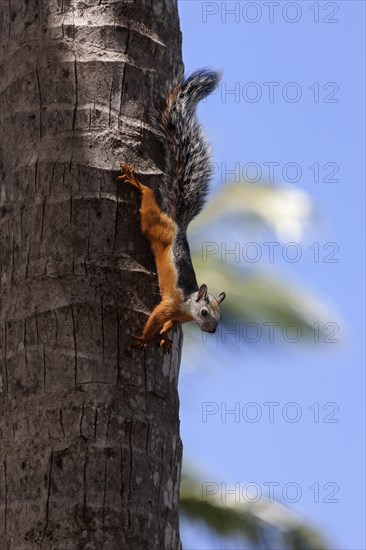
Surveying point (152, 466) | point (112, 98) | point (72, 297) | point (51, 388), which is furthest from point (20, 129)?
point (152, 466)

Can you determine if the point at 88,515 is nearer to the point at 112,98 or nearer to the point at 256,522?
the point at 112,98

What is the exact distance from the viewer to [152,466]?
302cm

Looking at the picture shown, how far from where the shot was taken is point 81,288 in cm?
311

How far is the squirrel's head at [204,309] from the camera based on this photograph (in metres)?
4.01

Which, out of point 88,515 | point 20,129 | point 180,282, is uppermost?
point 20,129

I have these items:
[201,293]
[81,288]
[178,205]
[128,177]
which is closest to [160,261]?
[128,177]

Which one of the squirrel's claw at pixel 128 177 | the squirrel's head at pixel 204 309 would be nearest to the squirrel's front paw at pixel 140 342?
the squirrel's claw at pixel 128 177

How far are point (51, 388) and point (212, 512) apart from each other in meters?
6.48

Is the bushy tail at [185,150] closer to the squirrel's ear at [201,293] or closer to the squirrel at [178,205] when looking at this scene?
the squirrel at [178,205]

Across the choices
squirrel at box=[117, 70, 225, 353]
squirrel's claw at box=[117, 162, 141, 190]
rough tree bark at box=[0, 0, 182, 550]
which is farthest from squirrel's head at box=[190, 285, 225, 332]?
squirrel's claw at box=[117, 162, 141, 190]

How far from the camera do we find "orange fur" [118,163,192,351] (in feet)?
10.6

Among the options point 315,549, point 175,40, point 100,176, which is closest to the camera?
point 100,176

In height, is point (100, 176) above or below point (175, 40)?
below

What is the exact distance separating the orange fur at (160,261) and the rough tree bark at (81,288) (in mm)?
34
